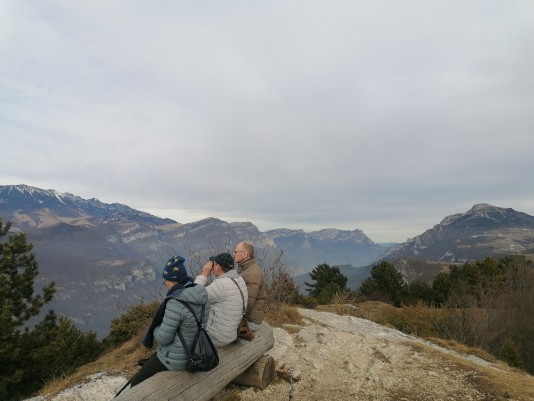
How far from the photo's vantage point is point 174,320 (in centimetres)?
492

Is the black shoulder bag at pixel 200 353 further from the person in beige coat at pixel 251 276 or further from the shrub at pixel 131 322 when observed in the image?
the shrub at pixel 131 322

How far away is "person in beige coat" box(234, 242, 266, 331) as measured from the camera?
7.33 m

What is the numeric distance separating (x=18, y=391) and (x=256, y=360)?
803 inches

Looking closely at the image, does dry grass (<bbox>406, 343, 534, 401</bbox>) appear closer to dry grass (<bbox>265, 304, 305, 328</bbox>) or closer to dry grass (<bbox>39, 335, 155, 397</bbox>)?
dry grass (<bbox>265, 304, 305, 328</bbox>)

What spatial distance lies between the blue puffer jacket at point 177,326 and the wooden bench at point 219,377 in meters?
0.27

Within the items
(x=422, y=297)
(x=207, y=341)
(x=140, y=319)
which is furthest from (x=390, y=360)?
(x=422, y=297)

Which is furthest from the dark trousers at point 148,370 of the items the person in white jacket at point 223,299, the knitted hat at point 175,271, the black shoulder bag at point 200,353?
the knitted hat at point 175,271

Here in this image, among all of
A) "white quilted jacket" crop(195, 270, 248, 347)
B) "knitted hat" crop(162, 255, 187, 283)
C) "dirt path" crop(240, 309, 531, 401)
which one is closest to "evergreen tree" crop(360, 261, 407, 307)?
"dirt path" crop(240, 309, 531, 401)

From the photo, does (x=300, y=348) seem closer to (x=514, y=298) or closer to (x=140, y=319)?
(x=140, y=319)

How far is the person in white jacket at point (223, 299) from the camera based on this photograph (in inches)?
244

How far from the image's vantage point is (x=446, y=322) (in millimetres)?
23078

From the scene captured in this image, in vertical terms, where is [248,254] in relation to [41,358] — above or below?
above

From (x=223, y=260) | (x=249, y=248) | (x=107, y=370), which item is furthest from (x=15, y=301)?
(x=223, y=260)

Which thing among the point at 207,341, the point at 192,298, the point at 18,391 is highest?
the point at 192,298
